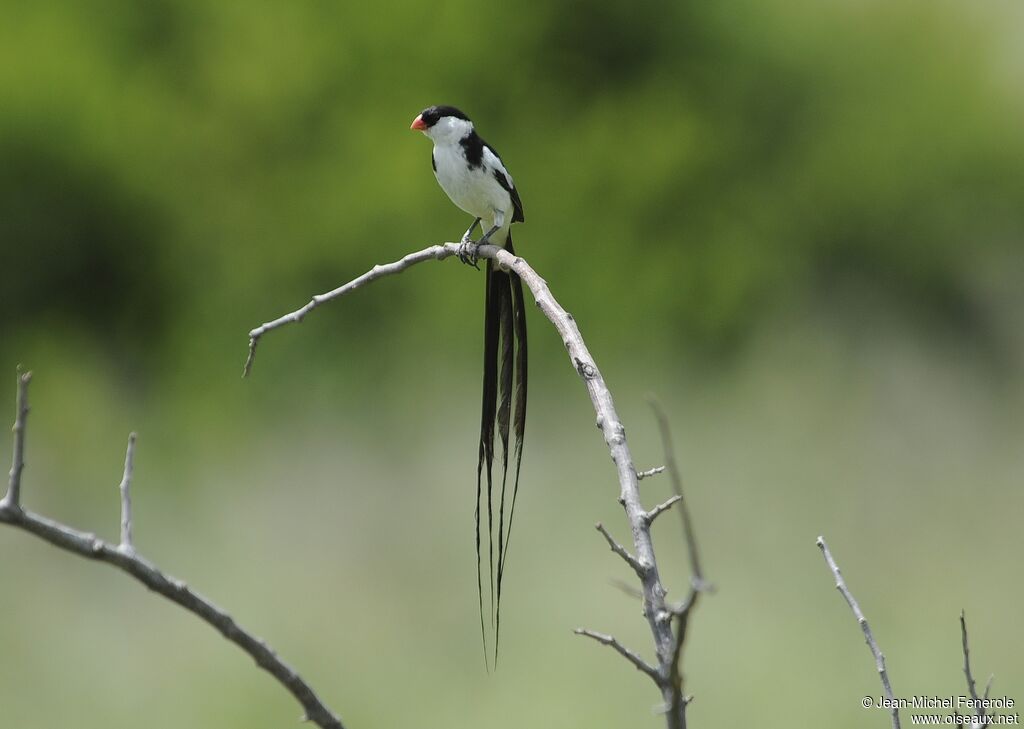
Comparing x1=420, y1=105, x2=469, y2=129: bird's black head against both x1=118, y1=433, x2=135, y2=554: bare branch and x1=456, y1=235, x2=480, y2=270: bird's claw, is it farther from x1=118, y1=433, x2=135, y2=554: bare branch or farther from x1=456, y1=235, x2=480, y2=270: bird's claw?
x1=118, y1=433, x2=135, y2=554: bare branch

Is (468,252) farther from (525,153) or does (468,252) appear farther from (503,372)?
(525,153)

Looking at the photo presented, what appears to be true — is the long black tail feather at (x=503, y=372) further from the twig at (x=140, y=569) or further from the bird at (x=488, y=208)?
the twig at (x=140, y=569)

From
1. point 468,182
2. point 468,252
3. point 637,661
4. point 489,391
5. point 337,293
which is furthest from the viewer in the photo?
point 468,182

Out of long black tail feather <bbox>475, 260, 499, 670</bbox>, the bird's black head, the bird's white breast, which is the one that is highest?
the bird's black head

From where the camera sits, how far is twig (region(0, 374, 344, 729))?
22.3 inches

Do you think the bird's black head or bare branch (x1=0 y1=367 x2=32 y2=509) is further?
the bird's black head

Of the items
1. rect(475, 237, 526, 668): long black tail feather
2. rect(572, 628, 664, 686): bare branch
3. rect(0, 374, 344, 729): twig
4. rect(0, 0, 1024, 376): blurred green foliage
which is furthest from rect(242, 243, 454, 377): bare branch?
rect(0, 0, 1024, 376): blurred green foliage

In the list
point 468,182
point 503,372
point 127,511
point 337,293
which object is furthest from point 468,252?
point 127,511

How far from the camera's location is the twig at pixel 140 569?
1.86 ft

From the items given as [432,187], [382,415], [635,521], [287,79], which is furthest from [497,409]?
[287,79]

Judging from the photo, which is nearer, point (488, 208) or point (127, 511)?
point (127, 511)

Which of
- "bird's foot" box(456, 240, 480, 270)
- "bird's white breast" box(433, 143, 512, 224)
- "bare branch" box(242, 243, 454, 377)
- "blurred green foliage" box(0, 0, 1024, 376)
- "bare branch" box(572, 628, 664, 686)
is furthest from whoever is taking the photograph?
"blurred green foliage" box(0, 0, 1024, 376)

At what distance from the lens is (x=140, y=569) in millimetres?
594

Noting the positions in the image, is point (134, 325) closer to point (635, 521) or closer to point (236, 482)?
point (236, 482)
